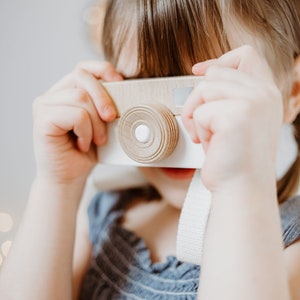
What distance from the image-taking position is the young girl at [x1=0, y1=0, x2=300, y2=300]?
41cm

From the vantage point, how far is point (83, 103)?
55 cm

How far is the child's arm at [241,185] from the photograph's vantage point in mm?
409

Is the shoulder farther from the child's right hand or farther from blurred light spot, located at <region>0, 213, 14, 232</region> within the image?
blurred light spot, located at <region>0, 213, 14, 232</region>

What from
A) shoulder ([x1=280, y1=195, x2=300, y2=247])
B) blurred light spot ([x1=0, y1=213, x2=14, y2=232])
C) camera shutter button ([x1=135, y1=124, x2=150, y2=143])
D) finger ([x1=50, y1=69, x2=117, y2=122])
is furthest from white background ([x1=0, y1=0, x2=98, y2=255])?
shoulder ([x1=280, y1=195, x2=300, y2=247])

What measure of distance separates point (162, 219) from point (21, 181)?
8.5 inches

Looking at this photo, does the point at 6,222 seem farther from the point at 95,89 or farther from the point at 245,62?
the point at 245,62

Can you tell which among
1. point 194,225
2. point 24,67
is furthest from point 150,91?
point 24,67

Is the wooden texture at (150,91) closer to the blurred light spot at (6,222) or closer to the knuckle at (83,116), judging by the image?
the knuckle at (83,116)

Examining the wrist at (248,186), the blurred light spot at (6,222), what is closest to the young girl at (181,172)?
the wrist at (248,186)

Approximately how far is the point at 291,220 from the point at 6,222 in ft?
1.34

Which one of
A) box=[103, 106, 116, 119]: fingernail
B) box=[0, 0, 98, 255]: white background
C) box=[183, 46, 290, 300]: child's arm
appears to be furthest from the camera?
box=[0, 0, 98, 255]: white background

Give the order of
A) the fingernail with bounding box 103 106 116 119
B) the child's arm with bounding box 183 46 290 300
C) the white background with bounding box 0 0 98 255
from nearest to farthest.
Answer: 1. the child's arm with bounding box 183 46 290 300
2. the fingernail with bounding box 103 106 116 119
3. the white background with bounding box 0 0 98 255

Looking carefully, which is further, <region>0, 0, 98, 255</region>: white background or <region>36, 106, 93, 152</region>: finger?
<region>0, 0, 98, 255</region>: white background

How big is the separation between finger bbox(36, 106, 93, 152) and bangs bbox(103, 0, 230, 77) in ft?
0.30
